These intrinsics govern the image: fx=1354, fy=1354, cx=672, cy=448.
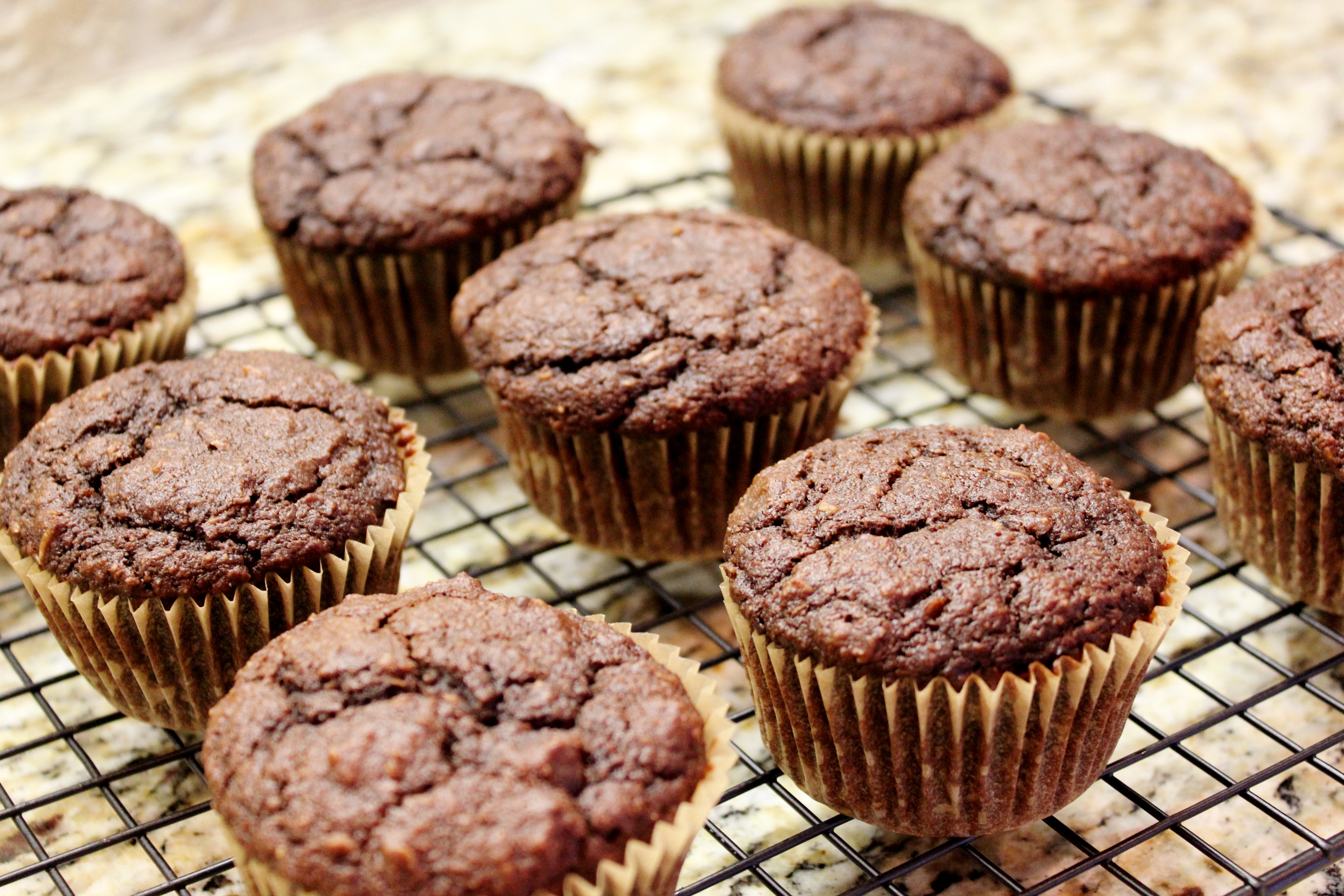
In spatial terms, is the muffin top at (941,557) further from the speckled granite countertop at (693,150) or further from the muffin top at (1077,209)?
the muffin top at (1077,209)

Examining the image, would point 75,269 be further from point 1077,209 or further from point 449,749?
point 1077,209

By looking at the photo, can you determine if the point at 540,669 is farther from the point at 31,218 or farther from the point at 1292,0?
the point at 1292,0

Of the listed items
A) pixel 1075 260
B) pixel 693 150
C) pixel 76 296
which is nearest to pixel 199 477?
pixel 76 296

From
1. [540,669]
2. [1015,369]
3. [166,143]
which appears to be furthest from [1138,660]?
[166,143]

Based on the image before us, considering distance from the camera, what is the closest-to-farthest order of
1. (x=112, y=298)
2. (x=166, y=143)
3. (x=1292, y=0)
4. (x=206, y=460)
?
(x=206, y=460), (x=112, y=298), (x=166, y=143), (x=1292, y=0)

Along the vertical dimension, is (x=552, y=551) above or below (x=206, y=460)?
below

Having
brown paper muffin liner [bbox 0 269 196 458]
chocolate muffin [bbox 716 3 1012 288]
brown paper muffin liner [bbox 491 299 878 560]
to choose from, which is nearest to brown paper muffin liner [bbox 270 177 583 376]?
brown paper muffin liner [bbox 0 269 196 458]

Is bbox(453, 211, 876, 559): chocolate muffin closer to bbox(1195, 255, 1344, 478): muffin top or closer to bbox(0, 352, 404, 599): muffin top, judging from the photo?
bbox(0, 352, 404, 599): muffin top
